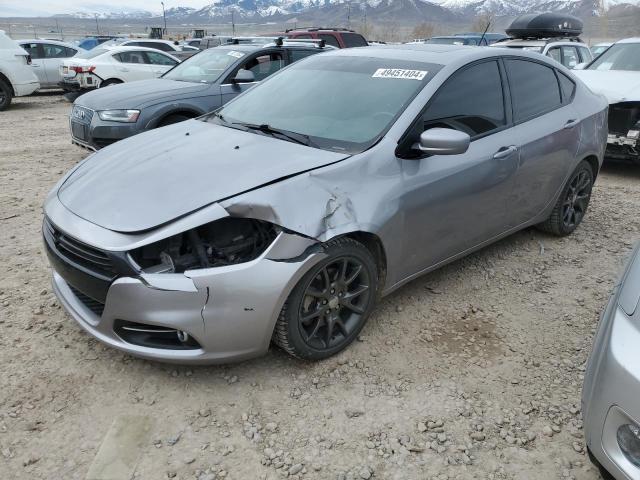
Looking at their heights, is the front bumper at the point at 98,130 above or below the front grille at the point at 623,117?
below

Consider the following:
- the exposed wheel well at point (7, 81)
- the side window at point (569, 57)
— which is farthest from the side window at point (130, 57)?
the side window at point (569, 57)

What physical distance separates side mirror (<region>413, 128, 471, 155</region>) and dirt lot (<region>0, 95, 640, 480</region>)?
1.11 meters

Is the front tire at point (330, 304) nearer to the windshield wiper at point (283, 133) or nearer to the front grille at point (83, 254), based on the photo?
the windshield wiper at point (283, 133)

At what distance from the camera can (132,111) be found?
599 cm

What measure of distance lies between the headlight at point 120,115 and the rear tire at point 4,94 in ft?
22.9

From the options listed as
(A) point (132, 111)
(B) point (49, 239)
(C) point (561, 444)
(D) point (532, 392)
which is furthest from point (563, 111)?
(A) point (132, 111)

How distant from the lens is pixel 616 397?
70.7 inches

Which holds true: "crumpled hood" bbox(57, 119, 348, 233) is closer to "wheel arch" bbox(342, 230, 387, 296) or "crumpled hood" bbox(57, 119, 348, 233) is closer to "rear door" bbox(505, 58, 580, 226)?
"wheel arch" bbox(342, 230, 387, 296)

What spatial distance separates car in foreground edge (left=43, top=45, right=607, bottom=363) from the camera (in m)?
2.47

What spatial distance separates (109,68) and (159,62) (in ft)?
4.34

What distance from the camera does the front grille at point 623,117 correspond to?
21.1 ft

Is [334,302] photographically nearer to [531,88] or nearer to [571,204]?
[531,88]

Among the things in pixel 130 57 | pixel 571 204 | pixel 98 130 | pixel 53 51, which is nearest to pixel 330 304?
pixel 571 204

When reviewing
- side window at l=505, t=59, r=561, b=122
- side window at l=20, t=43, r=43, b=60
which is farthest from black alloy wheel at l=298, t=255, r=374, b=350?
side window at l=20, t=43, r=43, b=60
